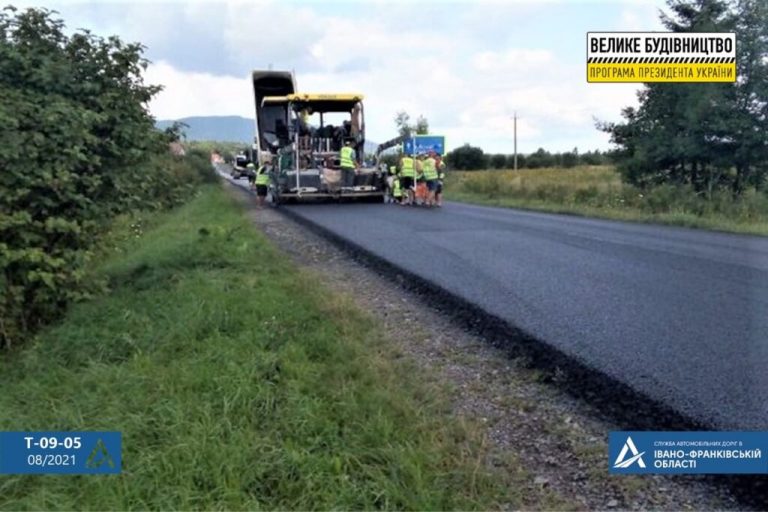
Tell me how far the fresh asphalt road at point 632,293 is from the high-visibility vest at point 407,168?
21.9 ft

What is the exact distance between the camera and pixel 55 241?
5699mm

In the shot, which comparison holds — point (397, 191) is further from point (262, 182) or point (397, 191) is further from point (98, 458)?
point (98, 458)

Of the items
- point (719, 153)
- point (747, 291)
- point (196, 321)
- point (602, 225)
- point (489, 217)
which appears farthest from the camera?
point (719, 153)

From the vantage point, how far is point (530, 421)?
3752 millimetres

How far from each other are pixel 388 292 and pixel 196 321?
2510mm

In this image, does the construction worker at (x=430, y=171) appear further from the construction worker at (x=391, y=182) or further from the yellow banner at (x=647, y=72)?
the yellow banner at (x=647, y=72)

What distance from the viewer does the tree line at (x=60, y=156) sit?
524 cm

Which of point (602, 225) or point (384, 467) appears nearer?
point (384, 467)

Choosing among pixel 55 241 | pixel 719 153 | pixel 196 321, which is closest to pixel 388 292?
pixel 196 321

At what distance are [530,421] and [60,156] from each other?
3.94 meters

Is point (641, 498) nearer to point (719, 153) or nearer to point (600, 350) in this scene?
point (600, 350)

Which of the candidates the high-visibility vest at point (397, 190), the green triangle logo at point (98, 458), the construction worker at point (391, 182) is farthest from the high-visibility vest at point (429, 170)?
the green triangle logo at point (98, 458)

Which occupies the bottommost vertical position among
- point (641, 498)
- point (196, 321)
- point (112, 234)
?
point (641, 498)

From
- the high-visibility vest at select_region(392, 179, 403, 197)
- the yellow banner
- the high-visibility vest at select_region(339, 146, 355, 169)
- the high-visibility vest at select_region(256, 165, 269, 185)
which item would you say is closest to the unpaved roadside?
the yellow banner
